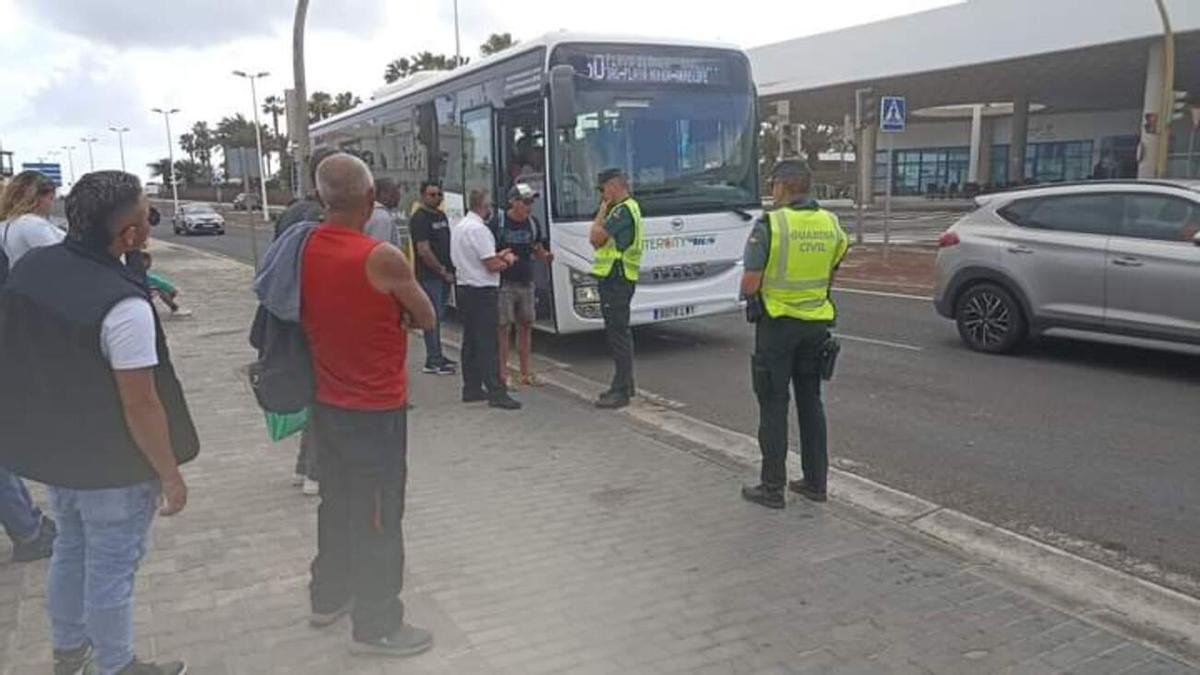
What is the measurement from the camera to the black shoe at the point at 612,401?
7367 millimetres

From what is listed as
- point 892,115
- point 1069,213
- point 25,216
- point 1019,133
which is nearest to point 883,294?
point 892,115

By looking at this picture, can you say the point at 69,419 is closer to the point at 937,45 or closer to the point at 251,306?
the point at 251,306

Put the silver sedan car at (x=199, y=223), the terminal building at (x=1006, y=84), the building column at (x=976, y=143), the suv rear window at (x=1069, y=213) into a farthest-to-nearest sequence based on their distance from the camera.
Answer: the building column at (x=976, y=143)
the silver sedan car at (x=199, y=223)
the terminal building at (x=1006, y=84)
the suv rear window at (x=1069, y=213)

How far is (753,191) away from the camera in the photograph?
9789mm

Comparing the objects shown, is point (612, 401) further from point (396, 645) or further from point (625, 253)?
point (396, 645)

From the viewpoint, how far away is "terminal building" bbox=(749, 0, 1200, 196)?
2495 centimetres

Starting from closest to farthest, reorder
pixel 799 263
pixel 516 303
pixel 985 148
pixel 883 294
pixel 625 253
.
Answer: pixel 799 263
pixel 625 253
pixel 516 303
pixel 883 294
pixel 985 148

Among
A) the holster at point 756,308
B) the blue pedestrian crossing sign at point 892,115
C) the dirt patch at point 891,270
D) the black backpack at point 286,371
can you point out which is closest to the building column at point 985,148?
the dirt patch at point 891,270

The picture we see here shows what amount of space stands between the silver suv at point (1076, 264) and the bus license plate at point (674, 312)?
9.03 feet

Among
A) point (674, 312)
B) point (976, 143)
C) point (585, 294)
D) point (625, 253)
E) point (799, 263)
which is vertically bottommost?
point (674, 312)

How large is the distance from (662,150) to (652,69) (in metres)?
0.81

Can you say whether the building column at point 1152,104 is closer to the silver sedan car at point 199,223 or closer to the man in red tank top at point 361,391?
the man in red tank top at point 361,391

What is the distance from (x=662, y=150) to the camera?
9.29 metres

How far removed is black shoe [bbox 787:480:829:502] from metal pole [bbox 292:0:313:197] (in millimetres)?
9582
